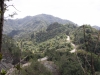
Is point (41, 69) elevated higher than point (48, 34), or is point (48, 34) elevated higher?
point (48, 34)

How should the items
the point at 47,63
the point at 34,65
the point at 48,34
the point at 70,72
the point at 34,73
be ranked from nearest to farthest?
the point at 34,73, the point at 34,65, the point at 70,72, the point at 47,63, the point at 48,34

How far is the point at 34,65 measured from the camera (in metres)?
33.4

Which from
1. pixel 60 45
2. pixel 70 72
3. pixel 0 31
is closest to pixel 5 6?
pixel 0 31

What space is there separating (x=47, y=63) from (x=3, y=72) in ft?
129

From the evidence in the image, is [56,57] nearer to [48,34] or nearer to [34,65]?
[34,65]

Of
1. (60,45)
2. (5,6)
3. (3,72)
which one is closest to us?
(3,72)

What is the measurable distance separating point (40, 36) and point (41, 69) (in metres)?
77.0

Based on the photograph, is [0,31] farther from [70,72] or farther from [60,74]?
[60,74]

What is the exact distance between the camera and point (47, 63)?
41219 millimetres

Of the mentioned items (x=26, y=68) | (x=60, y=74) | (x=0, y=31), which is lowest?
(x=60, y=74)

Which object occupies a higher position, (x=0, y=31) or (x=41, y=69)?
(x=0, y=31)

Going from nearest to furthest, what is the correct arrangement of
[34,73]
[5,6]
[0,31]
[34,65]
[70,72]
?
[0,31]
[5,6]
[34,73]
[34,65]
[70,72]

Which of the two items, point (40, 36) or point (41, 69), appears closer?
point (41, 69)

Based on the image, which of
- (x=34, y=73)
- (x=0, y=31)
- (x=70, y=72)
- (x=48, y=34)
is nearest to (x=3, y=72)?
(x=0, y=31)
